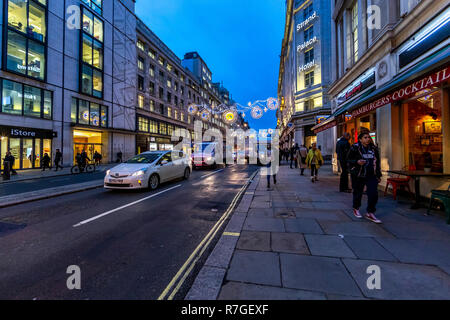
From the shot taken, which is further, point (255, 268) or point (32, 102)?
point (32, 102)

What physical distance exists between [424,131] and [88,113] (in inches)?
1118

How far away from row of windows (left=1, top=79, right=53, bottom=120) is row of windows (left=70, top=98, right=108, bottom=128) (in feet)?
8.01

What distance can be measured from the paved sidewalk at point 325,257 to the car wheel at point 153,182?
4.54 meters

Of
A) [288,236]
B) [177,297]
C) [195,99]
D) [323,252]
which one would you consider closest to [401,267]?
[323,252]

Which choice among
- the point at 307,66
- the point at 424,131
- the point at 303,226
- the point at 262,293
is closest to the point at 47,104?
the point at 303,226

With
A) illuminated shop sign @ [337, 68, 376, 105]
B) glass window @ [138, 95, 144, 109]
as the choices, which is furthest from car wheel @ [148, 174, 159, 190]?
glass window @ [138, 95, 144, 109]

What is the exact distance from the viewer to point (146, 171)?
8.02 m

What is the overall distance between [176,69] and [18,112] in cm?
3105

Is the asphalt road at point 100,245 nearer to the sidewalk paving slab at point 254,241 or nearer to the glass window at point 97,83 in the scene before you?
the sidewalk paving slab at point 254,241

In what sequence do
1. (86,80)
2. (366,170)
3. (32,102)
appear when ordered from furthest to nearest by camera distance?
1. (86,80)
2. (32,102)
3. (366,170)

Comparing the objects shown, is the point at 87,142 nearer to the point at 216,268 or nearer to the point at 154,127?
the point at 154,127

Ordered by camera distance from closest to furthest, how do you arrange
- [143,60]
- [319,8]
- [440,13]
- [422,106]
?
[440,13]
[422,106]
[319,8]
[143,60]

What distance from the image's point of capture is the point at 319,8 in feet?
89.7
